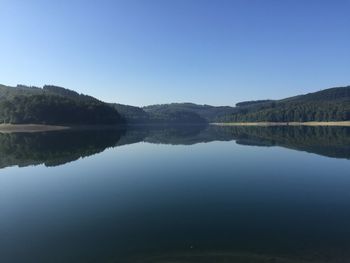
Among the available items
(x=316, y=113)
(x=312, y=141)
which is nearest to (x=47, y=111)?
(x=312, y=141)

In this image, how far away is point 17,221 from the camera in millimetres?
18375

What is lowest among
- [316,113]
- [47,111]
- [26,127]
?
[26,127]

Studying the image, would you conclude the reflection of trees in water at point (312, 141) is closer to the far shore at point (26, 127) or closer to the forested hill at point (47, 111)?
the far shore at point (26, 127)

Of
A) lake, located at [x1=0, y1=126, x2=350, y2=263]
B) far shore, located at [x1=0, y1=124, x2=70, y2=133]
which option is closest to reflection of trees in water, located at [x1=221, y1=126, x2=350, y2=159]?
lake, located at [x1=0, y1=126, x2=350, y2=263]

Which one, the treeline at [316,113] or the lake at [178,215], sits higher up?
the treeline at [316,113]

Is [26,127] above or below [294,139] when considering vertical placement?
above

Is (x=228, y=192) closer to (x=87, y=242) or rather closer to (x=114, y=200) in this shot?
(x=114, y=200)

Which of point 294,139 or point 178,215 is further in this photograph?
point 294,139

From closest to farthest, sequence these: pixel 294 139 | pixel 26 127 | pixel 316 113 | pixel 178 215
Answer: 1. pixel 178 215
2. pixel 294 139
3. pixel 26 127
4. pixel 316 113

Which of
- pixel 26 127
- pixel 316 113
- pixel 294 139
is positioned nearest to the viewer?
pixel 294 139

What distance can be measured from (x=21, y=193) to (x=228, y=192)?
1374 centimetres

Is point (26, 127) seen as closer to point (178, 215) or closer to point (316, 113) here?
point (178, 215)

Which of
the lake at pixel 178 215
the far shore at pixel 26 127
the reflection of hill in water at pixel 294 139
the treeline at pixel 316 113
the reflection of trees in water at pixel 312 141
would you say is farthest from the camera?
the treeline at pixel 316 113

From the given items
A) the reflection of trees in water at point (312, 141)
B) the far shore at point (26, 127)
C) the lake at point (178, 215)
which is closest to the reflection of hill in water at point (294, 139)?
the reflection of trees in water at point (312, 141)
